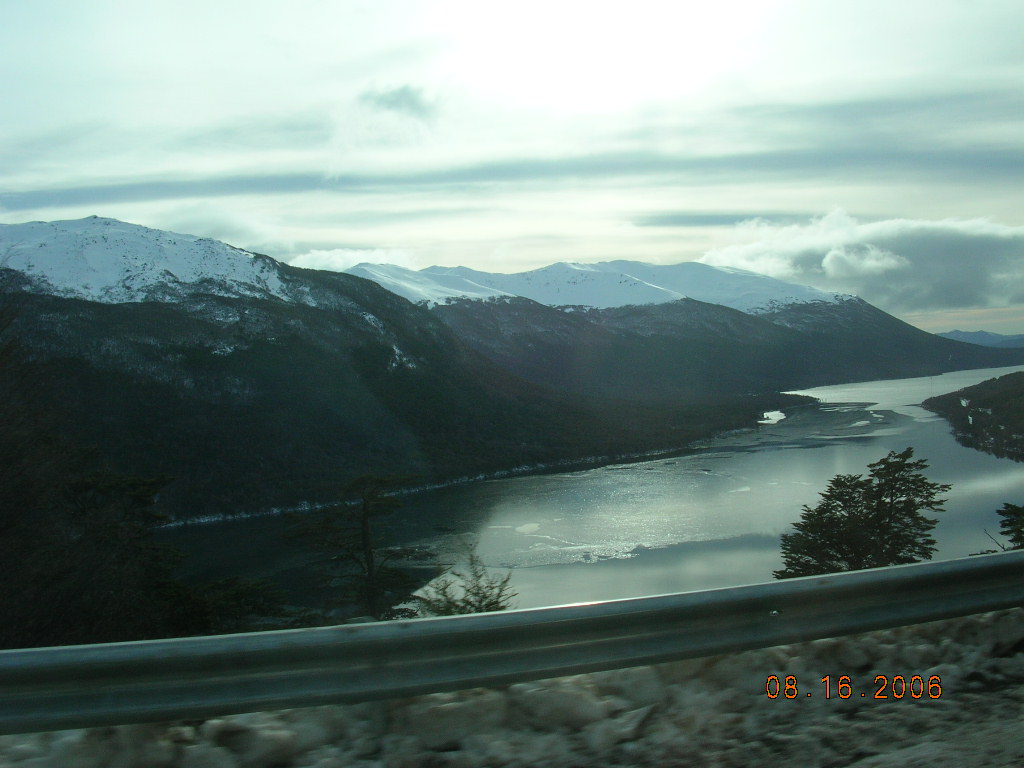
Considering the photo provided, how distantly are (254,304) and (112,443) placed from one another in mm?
46516

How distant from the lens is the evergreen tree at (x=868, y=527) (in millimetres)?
13016

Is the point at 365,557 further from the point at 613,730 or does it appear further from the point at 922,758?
the point at 922,758

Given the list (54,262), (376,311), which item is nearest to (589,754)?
(376,311)

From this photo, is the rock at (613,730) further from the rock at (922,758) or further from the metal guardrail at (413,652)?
the rock at (922,758)

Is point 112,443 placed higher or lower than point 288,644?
higher

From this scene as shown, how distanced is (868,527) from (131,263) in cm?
8745

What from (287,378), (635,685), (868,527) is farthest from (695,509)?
(287,378)

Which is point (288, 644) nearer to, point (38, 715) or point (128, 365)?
point (38, 715)

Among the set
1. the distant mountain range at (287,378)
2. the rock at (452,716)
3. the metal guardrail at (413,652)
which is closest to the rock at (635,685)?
the metal guardrail at (413,652)

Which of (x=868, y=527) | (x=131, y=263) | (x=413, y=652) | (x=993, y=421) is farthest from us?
(x=131, y=263)

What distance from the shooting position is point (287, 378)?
58406 millimetres

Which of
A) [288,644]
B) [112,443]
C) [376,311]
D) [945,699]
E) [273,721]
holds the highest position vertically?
[376,311]

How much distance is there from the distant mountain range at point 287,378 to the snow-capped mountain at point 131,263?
34 cm

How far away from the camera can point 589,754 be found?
261 cm
